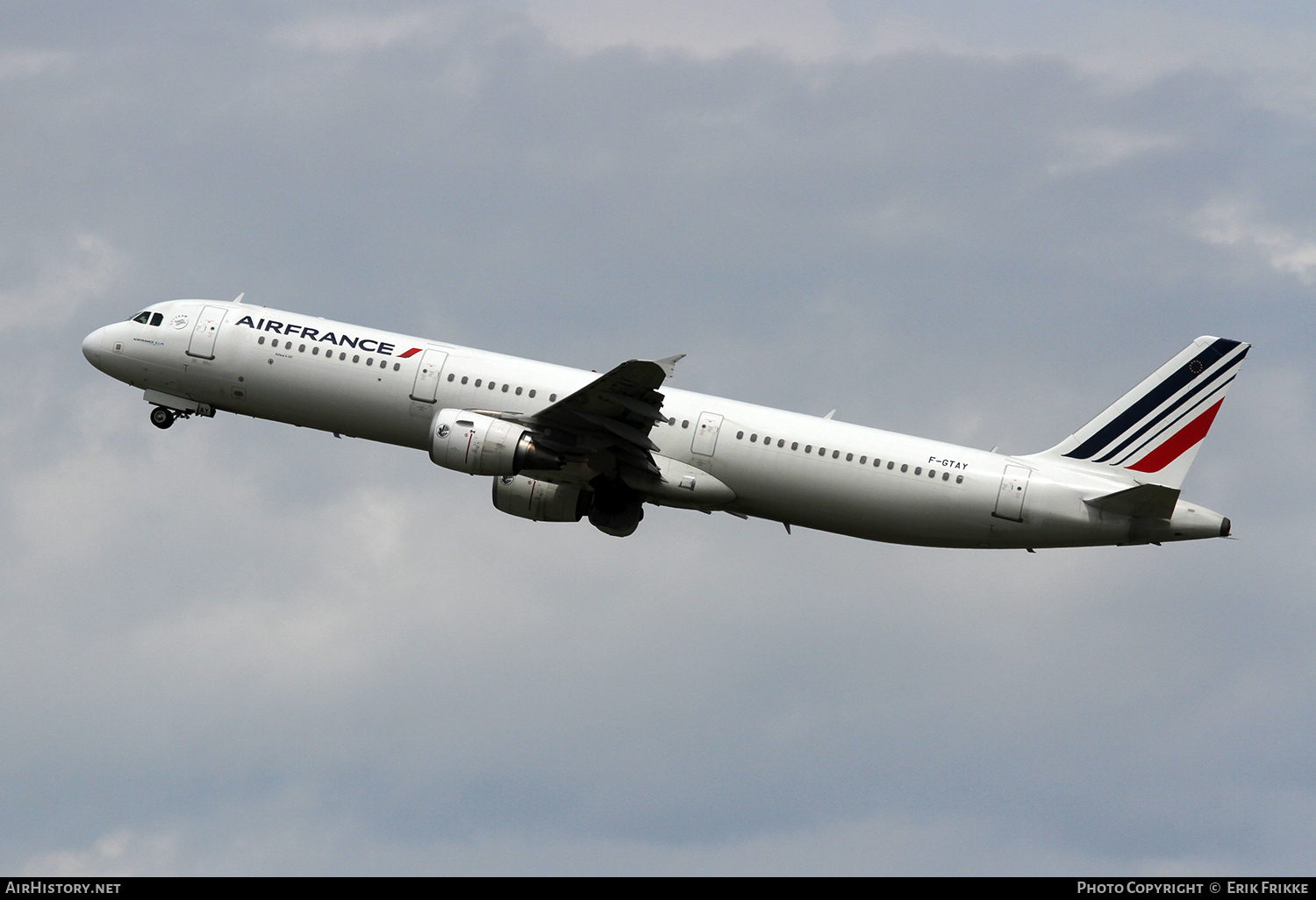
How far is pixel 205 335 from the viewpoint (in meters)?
54.0

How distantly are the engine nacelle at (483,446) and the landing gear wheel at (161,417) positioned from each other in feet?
38.4

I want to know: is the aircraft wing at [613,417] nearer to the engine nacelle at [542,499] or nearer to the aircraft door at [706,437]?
the aircraft door at [706,437]

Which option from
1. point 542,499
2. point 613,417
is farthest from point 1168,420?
point 542,499

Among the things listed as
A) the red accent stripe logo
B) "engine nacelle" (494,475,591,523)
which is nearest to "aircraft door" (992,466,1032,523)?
the red accent stripe logo

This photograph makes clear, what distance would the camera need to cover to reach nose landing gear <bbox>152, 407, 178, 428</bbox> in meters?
55.3

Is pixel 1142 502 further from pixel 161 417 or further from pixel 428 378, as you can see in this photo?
pixel 161 417

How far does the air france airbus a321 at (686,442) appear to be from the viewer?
1935 inches

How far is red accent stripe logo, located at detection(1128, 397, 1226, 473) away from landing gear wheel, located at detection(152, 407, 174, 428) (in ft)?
109

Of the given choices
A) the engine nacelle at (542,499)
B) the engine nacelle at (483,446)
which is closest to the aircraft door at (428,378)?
the engine nacelle at (483,446)

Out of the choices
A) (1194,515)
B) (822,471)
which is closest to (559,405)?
(822,471)

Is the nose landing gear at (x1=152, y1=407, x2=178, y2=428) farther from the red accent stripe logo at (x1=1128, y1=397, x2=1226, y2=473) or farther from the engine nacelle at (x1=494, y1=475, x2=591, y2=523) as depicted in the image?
the red accent stripe logo at (x1=1128, y1=397, x2=1226, y2=473)

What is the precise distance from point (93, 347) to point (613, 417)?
20285mm

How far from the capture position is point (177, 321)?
2152 inches

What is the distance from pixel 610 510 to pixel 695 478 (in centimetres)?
358
